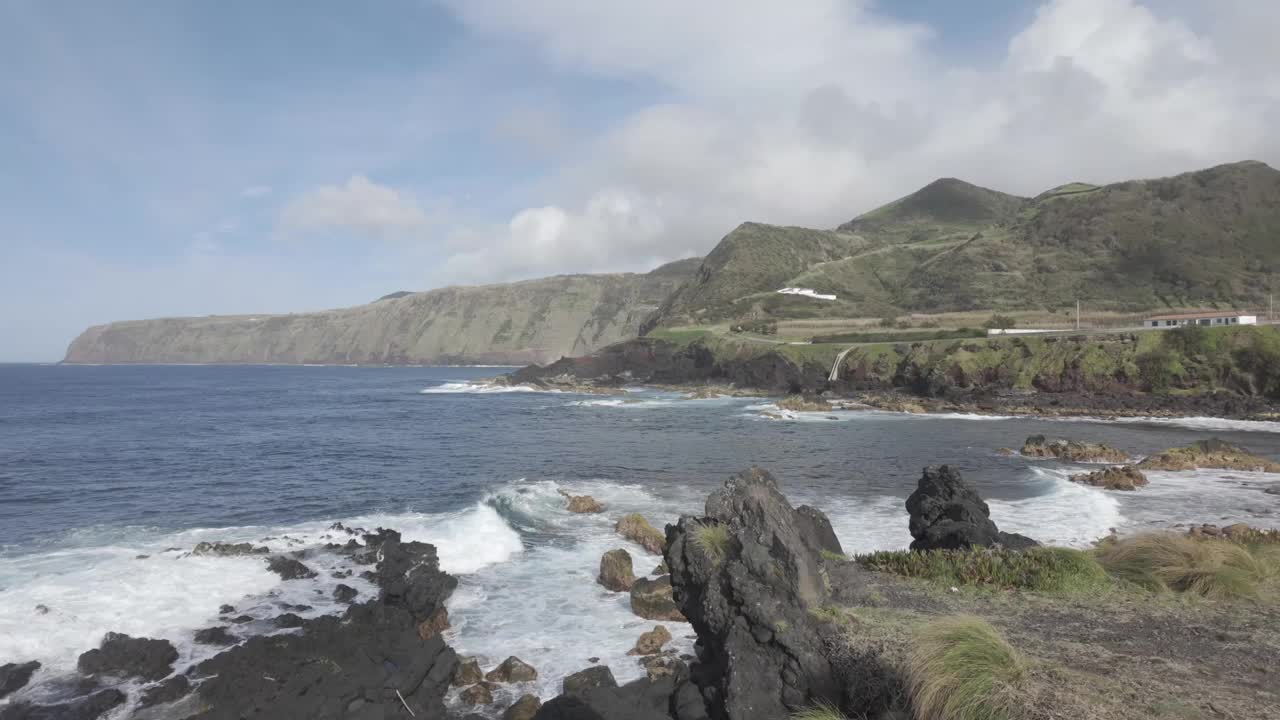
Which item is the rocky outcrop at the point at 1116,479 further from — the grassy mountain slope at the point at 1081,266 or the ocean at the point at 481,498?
the grassy mountain slope at the point at 1081,266

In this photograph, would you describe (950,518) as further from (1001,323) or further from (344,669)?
(1001,323)

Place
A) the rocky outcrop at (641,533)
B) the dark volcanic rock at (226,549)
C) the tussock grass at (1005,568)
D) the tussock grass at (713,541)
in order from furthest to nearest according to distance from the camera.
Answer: the rocky outcrop at (641,533), the dark volcanic rock at (226,549), the tussock grass at (1005,568), the tussock grass at (713,541)

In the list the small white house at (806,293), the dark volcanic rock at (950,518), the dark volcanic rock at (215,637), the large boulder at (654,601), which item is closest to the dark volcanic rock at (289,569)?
the dark volcanic rock at (215,637)

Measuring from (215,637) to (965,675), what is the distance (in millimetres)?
14818

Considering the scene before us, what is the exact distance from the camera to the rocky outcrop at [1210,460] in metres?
31.0

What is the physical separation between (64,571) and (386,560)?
330 inches

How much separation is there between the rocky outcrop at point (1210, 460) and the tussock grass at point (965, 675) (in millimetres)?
30970

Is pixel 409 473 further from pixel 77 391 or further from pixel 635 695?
pixel 77 391

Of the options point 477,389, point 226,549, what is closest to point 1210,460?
point 226,549

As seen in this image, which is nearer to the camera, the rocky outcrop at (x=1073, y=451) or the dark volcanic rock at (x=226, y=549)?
the dark volcanic rock at (x=226, y=549)

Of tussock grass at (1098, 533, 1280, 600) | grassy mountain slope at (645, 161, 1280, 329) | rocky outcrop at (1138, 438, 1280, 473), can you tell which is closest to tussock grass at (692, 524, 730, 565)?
tussock grass at (1098, 533, 1280, 600)

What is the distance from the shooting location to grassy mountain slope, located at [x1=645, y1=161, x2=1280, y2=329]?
11131 centimetres

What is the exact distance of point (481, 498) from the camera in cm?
2900

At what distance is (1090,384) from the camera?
60.1 metres
